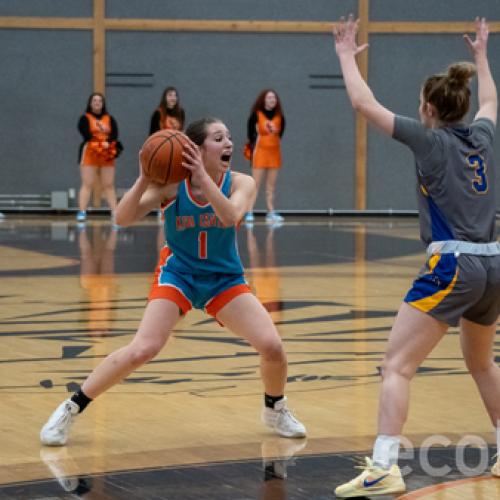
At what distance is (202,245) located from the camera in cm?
570

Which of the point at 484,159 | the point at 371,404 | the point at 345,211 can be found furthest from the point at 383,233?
the point at 484,159

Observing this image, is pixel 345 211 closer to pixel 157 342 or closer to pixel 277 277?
pixel 277 277

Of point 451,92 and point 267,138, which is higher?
point 267,138

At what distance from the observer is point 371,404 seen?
6.44 metres

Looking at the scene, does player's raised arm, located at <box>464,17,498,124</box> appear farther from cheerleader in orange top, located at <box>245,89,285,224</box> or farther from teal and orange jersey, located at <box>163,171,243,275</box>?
cheerleader in orange top, located at <box>245,89,285,224</box>

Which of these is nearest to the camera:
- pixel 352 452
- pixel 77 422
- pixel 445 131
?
pixel 445 131

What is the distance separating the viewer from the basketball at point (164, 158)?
5.39 m

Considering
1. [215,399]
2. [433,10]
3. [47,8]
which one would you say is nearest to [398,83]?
[433,10]

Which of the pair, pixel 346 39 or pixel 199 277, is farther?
pixel 199 277

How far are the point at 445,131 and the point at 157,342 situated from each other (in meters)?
1.61

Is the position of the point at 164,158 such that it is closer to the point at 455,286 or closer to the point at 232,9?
the point at 455,286

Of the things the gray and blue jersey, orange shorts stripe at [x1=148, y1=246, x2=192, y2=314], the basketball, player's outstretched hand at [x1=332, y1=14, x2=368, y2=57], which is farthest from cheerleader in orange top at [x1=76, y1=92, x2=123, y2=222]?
the gray and blue jersey

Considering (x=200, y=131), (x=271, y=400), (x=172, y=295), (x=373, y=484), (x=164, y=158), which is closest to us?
(x=373, y=484)

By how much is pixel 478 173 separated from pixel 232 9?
686 inches
